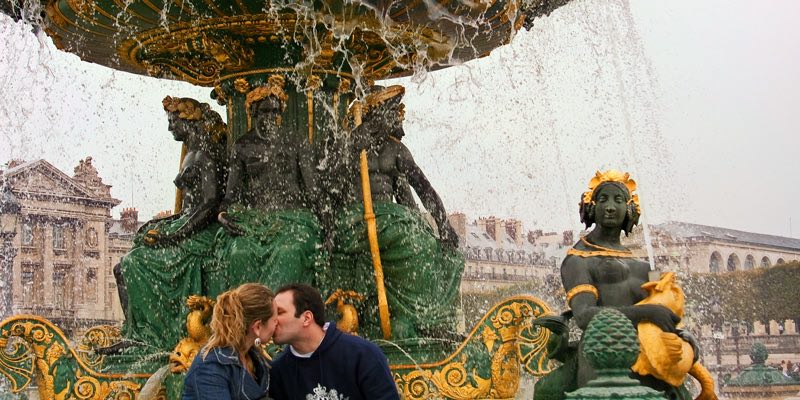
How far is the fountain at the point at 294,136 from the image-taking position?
8.11 meters

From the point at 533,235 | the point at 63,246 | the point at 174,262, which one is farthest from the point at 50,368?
the point at 63,246

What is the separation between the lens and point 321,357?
430 cm

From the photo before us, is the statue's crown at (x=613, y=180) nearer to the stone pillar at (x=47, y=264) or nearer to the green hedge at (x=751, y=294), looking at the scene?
the green hedge at (x=751, y=294)

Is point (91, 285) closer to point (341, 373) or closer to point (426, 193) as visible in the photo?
point (426, 193)

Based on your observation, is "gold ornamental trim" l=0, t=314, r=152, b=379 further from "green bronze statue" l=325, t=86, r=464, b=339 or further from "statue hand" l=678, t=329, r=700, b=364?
"statue hand" l=678, t=329, r=700, b=364

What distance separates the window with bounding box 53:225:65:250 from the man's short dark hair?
127 feet

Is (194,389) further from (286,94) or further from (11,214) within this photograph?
(11,214)

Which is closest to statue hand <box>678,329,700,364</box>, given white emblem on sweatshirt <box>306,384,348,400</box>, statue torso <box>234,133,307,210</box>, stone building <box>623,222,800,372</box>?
white emblem on sweatshirt <box>306,384,348,400</box>

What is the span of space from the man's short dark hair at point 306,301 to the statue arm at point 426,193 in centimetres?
449

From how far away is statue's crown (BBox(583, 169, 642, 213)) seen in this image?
5.75 m

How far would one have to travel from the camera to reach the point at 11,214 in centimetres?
3709

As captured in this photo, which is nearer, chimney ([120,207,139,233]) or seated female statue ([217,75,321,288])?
seated female statue ([217,75,321,288])

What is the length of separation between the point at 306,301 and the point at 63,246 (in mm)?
39186

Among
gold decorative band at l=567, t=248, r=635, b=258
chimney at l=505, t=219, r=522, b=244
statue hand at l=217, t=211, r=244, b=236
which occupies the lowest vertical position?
gold decorative band at l=567, t=248, r=635, b=258
